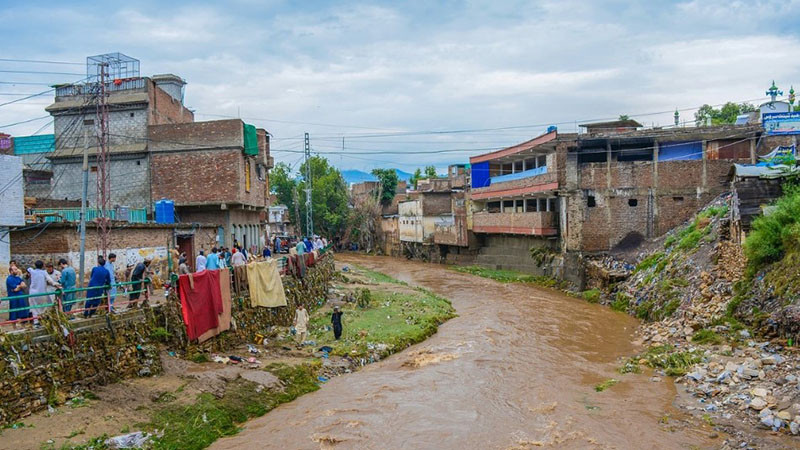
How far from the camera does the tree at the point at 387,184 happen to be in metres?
63.4

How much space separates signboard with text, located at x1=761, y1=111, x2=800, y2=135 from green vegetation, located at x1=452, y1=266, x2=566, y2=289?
12.6m

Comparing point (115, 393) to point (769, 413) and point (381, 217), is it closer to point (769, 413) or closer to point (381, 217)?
point (769, 413)

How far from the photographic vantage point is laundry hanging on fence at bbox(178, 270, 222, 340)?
43.5 ft

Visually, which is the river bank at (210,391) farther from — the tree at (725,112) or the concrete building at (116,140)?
the tree at (725,112)

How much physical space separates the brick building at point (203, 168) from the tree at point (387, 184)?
37144mm

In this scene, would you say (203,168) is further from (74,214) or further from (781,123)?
(781,123)

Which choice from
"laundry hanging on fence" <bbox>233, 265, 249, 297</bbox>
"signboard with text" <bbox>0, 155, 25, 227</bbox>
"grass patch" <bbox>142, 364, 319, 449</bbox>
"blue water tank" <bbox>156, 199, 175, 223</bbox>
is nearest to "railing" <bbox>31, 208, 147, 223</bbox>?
"blue water tank" <bbox>156, 199, 175, 223</bbox>

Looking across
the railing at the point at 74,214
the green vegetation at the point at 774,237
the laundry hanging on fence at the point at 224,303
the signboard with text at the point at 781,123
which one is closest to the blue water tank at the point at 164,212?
the railing at the point at 74,214

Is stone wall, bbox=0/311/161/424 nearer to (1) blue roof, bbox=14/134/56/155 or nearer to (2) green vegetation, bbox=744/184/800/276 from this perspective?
(2) green vegetation, bbox=744/184/800/276

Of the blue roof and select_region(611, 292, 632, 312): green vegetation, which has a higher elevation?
the blue roof

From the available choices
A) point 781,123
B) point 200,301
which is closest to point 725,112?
point 781,123

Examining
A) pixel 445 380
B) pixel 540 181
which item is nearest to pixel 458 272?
pixel 540 181

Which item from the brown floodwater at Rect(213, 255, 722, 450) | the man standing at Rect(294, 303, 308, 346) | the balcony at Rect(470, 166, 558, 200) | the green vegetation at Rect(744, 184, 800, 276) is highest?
the balcony at Rect(470, 166, 558, 200)

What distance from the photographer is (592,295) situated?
26.2 meters
